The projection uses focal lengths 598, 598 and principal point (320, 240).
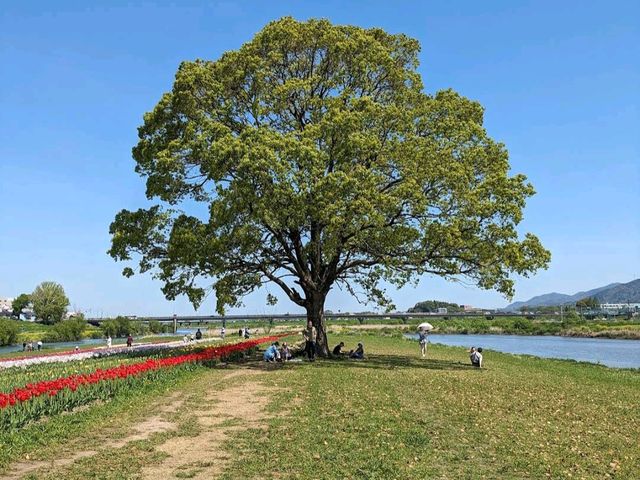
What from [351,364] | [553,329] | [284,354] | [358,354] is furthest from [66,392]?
[553,329]

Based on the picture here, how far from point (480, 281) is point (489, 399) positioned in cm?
1230

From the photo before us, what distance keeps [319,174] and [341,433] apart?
14899 millimetres

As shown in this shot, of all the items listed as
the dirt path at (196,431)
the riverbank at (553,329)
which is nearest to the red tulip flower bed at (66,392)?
the dirt path at (196,431)

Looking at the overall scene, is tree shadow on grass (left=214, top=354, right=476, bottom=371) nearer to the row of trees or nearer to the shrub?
the shrub

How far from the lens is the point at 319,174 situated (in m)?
25.5

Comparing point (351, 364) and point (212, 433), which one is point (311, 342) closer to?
point (351, 364)

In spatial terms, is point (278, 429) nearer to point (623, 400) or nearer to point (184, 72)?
point (623, 400)

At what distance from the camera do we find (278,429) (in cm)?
1280

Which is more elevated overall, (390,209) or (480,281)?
(390,209)

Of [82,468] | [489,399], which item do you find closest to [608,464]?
[489,399]

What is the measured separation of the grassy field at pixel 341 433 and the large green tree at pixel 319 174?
307 inches

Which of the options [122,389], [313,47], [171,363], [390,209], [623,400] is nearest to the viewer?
[122,389]

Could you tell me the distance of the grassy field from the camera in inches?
376

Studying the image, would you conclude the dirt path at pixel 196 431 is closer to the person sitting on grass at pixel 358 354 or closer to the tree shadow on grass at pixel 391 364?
the tree shadow on grass at pixel 391 364
